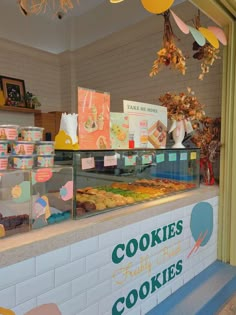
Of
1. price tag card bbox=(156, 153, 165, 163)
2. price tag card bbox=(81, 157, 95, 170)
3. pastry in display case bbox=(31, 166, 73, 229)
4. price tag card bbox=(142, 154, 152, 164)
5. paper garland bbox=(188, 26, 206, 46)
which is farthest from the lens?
price tag card bbox=(156, 153, 165, 163)

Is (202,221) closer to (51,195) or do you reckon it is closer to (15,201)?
(51,195)

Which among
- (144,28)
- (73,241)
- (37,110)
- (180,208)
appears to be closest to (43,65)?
(37,110)

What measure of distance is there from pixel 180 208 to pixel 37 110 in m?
3.18

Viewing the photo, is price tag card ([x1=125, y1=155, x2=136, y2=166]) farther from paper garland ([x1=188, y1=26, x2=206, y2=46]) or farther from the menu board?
paper garland ([x1=188, y1=26, x2=206, y2=46])

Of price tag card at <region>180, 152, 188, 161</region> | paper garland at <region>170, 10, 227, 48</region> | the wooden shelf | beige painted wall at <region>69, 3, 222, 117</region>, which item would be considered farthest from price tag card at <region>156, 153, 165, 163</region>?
the wooden shelf

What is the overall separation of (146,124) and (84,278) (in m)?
1.25

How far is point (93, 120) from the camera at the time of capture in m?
1.65

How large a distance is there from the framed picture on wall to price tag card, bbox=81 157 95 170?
3.04 metres

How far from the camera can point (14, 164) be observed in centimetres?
132

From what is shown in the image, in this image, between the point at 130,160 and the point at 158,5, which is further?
the point at 130,160

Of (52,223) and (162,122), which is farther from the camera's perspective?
(162,122)

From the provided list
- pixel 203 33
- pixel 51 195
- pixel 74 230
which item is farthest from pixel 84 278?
pixel 203 33

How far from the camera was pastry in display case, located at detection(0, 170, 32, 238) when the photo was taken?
1223 mm

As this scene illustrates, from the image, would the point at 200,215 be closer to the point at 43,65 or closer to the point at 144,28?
the point at 144,28
